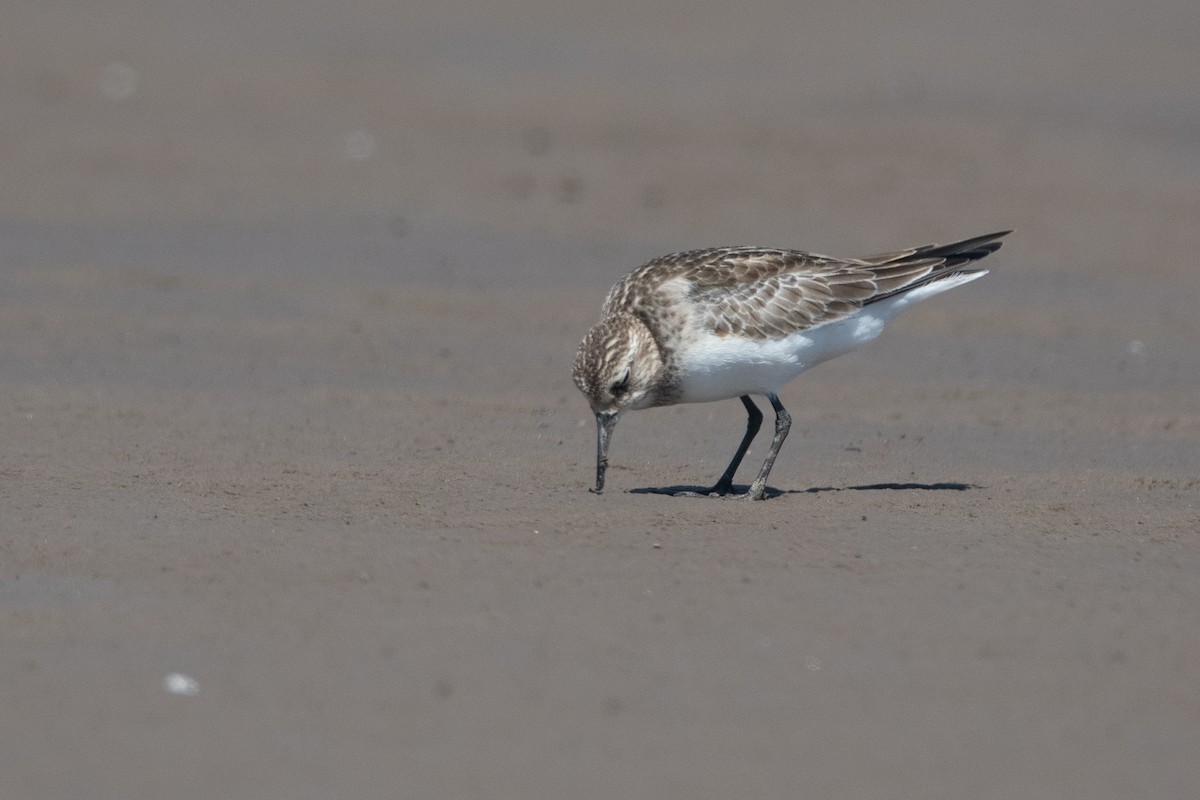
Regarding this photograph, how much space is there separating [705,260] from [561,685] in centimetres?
389

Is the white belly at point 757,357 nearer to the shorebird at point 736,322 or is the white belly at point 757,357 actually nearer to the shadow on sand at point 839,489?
the shorebird at point 736,322

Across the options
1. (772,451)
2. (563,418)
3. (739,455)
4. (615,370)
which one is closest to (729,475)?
(739,455)

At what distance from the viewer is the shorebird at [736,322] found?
31.2ft

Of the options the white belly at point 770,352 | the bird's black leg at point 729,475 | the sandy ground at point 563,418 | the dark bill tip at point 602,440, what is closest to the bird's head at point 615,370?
the dark bill tip at point 602,440

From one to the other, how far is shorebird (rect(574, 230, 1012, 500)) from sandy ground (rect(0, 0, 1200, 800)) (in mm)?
603

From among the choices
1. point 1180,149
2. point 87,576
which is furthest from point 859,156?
point 87,576

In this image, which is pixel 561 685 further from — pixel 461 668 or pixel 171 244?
pixel 171 244

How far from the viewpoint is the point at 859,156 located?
19.4 meters

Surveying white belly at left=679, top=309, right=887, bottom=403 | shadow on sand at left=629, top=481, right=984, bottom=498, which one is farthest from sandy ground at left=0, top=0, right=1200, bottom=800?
white belly at left=679, top=309, right=887, bottom=403

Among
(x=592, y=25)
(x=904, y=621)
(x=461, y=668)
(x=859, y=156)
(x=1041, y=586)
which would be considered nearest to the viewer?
(x=461, y=668)

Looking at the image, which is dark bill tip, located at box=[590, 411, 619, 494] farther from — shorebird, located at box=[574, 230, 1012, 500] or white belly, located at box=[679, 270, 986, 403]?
white belly, located at box=[679, 270, 986, 403]

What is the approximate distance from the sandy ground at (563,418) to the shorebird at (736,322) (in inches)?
23.7

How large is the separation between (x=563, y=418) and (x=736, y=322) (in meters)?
2.56

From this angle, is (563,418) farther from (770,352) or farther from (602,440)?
(770,352)
